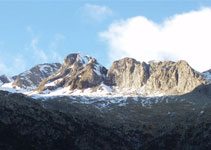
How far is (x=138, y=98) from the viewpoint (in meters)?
179

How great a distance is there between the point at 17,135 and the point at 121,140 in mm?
43045

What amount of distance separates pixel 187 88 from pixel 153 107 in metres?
56.0

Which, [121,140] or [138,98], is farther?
[138,98]

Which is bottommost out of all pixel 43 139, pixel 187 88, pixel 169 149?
pixel 169 149

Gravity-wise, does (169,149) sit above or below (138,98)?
below

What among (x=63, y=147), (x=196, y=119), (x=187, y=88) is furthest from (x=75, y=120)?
(x=187, y=88)

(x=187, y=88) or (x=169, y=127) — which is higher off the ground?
(x=187, y=88)

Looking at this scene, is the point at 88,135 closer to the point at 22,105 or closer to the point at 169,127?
the point at 22,105

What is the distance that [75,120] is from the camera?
359ft

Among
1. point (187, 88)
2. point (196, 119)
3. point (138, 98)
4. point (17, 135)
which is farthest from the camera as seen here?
point (187, 88)

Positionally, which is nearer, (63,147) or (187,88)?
(63,147)

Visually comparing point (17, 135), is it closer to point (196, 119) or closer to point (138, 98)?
point (196, 119)

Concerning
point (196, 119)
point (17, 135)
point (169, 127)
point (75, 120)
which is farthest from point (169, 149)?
point (17, 135)

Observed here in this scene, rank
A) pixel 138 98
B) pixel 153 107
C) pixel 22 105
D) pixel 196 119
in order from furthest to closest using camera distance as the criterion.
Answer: pixel 138 98
pixel 153 107
pixel 196 119
pixel 22 105
